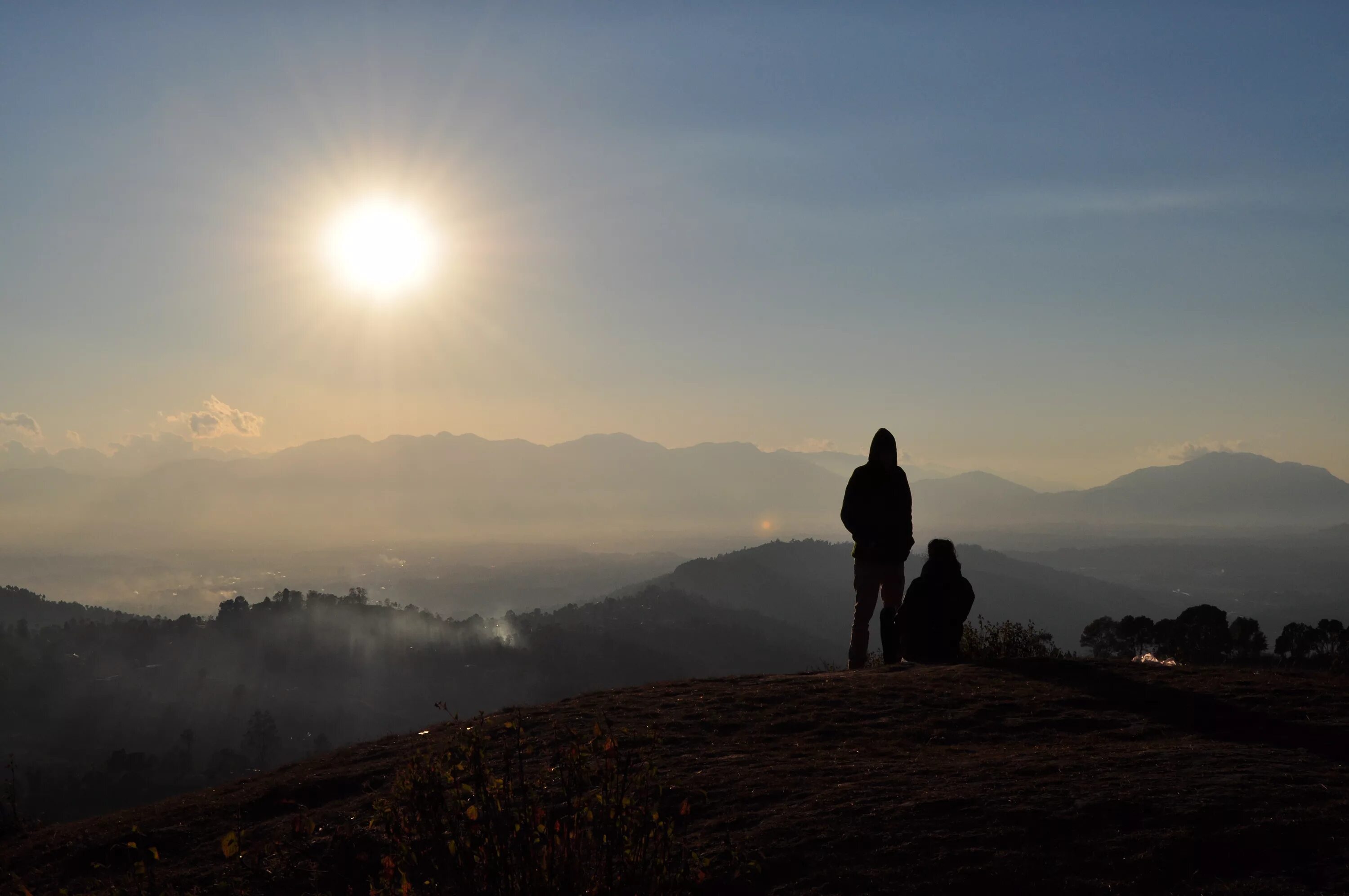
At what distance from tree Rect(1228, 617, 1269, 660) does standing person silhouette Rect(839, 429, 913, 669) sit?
4596 mm

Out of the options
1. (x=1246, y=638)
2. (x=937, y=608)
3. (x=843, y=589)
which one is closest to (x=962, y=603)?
(x=937, y=608)

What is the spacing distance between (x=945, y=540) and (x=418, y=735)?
5.86 metres

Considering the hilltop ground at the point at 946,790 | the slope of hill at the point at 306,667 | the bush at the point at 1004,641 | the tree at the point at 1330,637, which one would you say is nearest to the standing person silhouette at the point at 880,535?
the bush at the point at 1004,641

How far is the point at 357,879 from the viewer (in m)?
4.43

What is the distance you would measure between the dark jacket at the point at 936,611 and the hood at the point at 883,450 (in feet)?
3.99

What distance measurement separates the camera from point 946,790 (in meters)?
4.52

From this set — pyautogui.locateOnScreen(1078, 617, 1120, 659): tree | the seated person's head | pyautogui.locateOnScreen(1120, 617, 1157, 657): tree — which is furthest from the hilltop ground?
pyautogui.locateOnScreen(1078, 617, 1120, 659): tree

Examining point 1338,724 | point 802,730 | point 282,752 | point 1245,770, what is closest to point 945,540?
point 802,730

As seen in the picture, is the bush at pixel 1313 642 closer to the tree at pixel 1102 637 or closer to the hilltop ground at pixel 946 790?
the tree at pixel 1102 637

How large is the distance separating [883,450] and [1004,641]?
3107 millimetres

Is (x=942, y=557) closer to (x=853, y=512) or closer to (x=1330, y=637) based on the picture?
(x=853, y=512)

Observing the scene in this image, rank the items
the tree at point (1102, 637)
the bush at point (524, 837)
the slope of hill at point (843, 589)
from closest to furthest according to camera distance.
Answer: the bush at point (524, 837) < the tree at point (1102, 637) < the slope of hill at point (843, 589)

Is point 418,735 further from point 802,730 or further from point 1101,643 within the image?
point 1101,643

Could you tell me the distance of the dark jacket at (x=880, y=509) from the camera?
1008 centimetres
